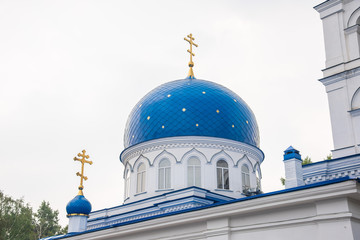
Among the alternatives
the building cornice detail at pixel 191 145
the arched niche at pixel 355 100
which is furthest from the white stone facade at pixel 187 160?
the arched niche at pixel 355 100

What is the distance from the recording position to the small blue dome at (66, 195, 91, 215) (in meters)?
15.1

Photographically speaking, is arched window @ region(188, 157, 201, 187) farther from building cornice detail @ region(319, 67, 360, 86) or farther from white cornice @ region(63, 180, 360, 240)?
white cornice @ region(63, 180, 360, 240)

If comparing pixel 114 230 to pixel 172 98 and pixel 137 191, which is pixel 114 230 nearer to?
pixel 137 191

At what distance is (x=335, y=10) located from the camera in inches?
483

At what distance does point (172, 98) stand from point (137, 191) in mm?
4009

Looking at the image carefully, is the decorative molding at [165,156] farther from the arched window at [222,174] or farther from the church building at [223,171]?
the arched window at [222,174]

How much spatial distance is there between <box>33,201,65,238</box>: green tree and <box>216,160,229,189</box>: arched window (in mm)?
24771

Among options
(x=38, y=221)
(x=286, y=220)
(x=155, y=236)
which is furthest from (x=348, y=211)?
(x=38, y=221)

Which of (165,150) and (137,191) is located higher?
(165,150)

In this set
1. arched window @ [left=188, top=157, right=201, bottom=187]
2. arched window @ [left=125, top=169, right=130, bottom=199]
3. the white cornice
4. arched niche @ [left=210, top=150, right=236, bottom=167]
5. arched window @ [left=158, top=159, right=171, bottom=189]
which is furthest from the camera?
arched window @ [left=125, top=169, right=130, bottom=199]

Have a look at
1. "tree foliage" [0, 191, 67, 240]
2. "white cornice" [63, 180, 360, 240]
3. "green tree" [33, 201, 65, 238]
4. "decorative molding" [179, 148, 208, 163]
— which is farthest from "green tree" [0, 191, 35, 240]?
"white cornice" [63, 180, 360, 240]

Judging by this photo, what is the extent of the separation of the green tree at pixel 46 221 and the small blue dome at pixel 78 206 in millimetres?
22814

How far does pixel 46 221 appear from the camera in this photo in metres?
37.3

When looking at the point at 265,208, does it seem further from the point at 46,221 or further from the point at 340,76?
the point at 46,221
